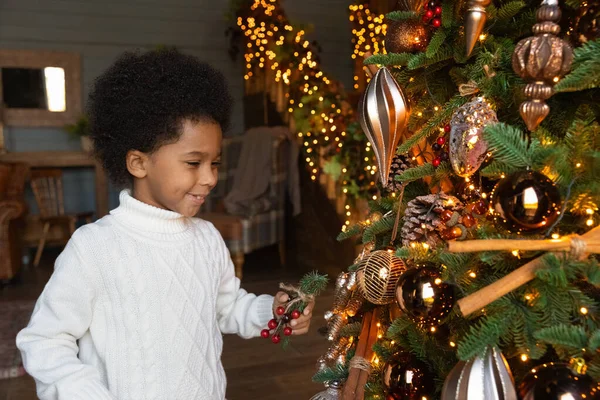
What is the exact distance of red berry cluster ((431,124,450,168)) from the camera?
99 cm

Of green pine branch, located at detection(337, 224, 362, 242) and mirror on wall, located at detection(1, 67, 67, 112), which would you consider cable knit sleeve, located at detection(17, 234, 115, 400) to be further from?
mirror on wall, located at detection(1, 67, 67, 112)

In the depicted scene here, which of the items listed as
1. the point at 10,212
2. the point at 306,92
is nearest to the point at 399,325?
the point at 306,92

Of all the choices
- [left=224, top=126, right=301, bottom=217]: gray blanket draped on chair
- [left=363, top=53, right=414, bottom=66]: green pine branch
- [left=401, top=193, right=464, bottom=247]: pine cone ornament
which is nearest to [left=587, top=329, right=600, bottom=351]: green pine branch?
[left=401, top=193, right=464, bottom=247]: pine cone ornament

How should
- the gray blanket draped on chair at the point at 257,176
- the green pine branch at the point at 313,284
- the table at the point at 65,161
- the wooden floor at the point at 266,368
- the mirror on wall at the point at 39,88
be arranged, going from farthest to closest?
the mirror on wall at the point at 39,88
the table at the point at 65,161
the gray blanket draped on chair at the point at 257,176
the wooden floor at the point at 266,368
the green pine branch at the point at 313,284

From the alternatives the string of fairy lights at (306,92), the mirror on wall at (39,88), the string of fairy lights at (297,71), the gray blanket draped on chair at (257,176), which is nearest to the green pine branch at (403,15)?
the string of fairy lights at (306,92)

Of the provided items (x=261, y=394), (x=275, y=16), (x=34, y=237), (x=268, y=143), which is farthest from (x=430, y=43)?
(x=34, y=237)

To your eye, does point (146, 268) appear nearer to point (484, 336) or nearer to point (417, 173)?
point (417, 173)

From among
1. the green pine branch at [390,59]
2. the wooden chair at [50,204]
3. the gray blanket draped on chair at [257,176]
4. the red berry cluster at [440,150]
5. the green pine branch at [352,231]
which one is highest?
the green pine branch at [390,59]

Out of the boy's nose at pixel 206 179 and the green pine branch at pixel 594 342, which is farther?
the boy's nose at pixel 206 179

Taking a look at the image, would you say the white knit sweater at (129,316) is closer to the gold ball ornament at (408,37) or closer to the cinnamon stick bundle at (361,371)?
the cinnamon stick bundle at (361,371)

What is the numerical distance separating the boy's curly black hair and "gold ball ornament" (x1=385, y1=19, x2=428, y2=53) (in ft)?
1.41

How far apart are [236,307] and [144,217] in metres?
0.34

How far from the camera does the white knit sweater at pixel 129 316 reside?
1.03m

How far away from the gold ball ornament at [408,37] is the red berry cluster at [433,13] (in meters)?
0.02
